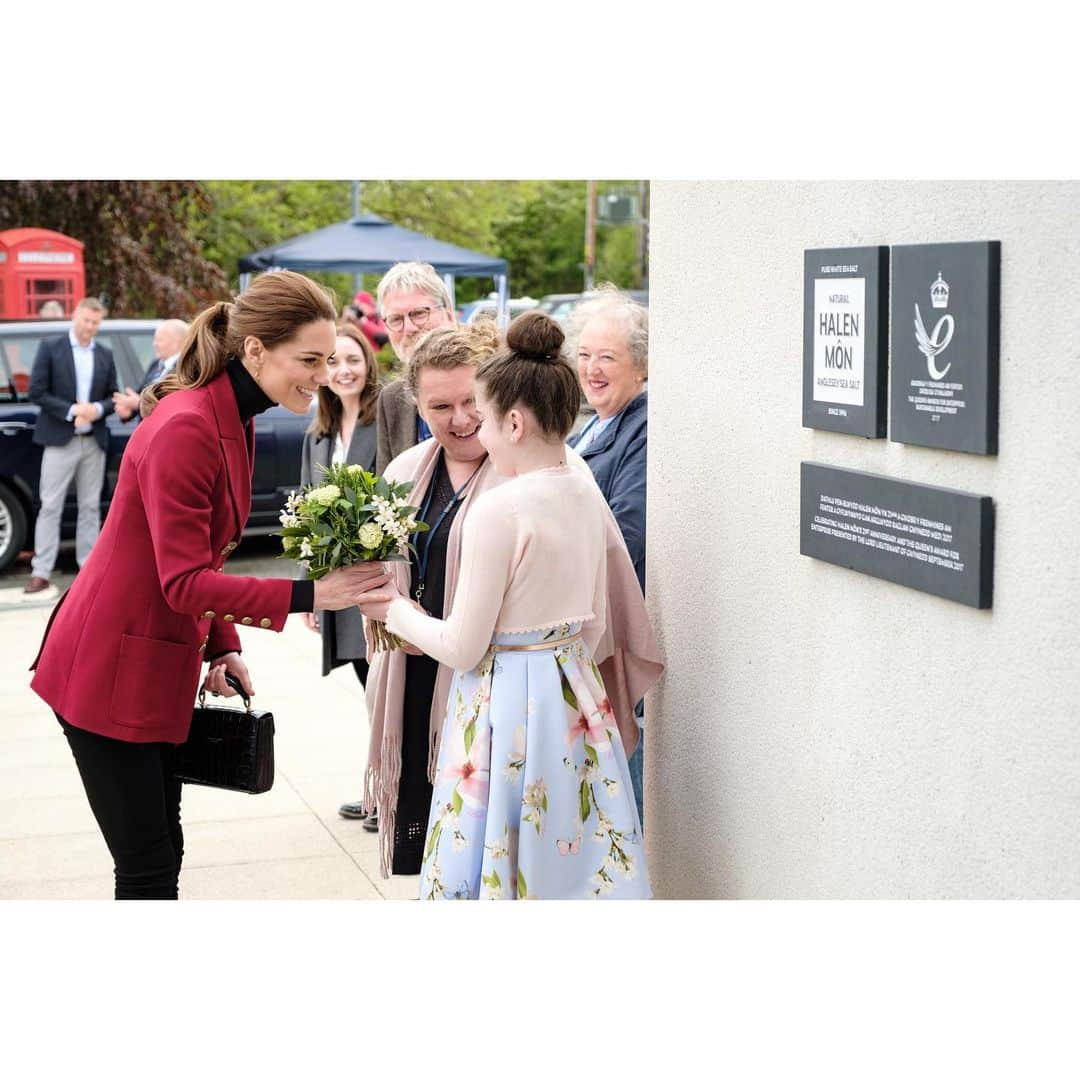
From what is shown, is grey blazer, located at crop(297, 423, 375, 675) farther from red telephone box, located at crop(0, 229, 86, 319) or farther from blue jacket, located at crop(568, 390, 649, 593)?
red telephone box, located at crop(0, 229, 86, 319)

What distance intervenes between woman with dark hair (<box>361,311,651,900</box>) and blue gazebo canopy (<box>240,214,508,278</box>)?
1478cm

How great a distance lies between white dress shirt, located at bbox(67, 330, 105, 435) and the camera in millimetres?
11289

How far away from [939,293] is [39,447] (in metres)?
9.92

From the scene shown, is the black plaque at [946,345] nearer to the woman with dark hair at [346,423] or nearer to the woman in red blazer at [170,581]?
the woman in red blazer at [170,581]

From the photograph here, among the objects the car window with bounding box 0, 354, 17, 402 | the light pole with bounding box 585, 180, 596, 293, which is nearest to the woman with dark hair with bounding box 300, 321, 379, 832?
the car window with bounding box 0, 354, 17, 402

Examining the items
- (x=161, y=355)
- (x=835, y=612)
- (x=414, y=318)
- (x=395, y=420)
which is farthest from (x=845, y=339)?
(x=161, y=355)

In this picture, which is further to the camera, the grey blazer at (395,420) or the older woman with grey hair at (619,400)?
the grey blazer at (395,420)

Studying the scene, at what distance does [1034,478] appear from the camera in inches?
108

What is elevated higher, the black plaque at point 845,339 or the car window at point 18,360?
the car window at point 18,360

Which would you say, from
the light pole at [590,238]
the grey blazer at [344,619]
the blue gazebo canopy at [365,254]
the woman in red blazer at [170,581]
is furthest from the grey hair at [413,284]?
the light pole at [590,238]

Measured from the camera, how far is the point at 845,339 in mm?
3340

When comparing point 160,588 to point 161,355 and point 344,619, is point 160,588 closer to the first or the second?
point 344,619

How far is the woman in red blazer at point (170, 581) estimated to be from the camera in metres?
3.55

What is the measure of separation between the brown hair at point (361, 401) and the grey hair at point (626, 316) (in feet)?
→ 3.68
